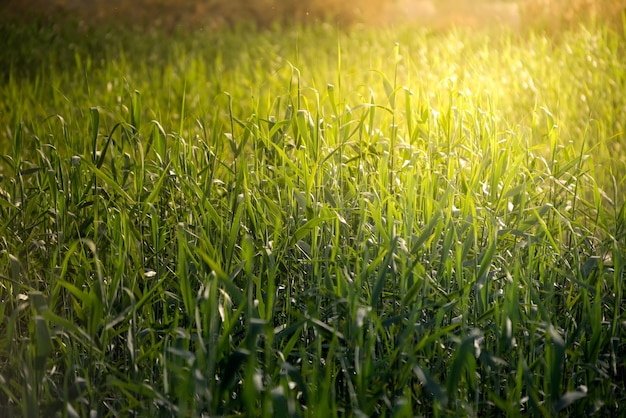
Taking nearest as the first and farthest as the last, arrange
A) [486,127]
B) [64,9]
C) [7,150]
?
[486,127]
[7,150]
[64,9]

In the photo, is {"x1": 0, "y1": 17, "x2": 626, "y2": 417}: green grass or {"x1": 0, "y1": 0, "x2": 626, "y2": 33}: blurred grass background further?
{"x1": 0, "y1": 0, "x2": 626, "y2": 33}: blurred grass background

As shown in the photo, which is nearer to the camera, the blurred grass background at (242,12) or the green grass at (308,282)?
the green grass at (308,282)

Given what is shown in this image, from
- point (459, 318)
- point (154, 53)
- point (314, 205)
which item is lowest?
point (154, 53)

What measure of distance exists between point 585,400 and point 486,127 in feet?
3.46

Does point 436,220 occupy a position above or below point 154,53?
above

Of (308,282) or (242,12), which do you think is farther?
(242,12)

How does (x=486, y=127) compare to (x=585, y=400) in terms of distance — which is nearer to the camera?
(x=585, y=400)

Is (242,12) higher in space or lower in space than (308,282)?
lower

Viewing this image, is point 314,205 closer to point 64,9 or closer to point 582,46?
point 582,46

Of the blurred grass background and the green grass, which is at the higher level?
the green grass

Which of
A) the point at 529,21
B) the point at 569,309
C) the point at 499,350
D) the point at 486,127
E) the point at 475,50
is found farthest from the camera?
the point at 529,21

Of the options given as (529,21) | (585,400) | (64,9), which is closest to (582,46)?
(529,21)

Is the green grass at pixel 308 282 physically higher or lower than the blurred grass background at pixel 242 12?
higher

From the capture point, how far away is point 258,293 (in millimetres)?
1937
